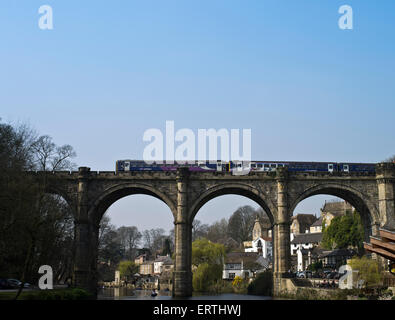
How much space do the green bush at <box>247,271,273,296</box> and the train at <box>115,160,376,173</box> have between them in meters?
12.3

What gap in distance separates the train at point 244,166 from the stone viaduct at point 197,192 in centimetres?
290

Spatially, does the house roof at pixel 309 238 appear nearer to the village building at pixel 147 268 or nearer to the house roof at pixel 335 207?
the house roof at pixel 335 207

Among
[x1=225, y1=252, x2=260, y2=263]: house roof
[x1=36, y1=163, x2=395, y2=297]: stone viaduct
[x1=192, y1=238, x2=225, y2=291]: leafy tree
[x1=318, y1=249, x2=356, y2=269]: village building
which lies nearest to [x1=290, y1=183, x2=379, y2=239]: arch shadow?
[x1=36, y1=163, x2=395, y2=297]: stone viaduct

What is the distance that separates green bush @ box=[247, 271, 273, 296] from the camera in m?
52.9

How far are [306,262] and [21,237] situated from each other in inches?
2864

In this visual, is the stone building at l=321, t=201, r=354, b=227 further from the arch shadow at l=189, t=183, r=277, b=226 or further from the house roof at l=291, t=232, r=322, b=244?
the arch shadow at l=189, t=183, r=277, b=226

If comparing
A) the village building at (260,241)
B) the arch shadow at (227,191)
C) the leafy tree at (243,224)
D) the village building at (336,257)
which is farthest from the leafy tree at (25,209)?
the leafy tree at (243,224)

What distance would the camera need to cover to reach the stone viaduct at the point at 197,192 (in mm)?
48750

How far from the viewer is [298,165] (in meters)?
55.1

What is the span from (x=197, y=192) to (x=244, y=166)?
7086 millimetres

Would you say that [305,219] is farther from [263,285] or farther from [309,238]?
[263,285]

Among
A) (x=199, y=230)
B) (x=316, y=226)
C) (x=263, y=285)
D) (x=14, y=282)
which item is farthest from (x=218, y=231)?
(x=14, y=282)
